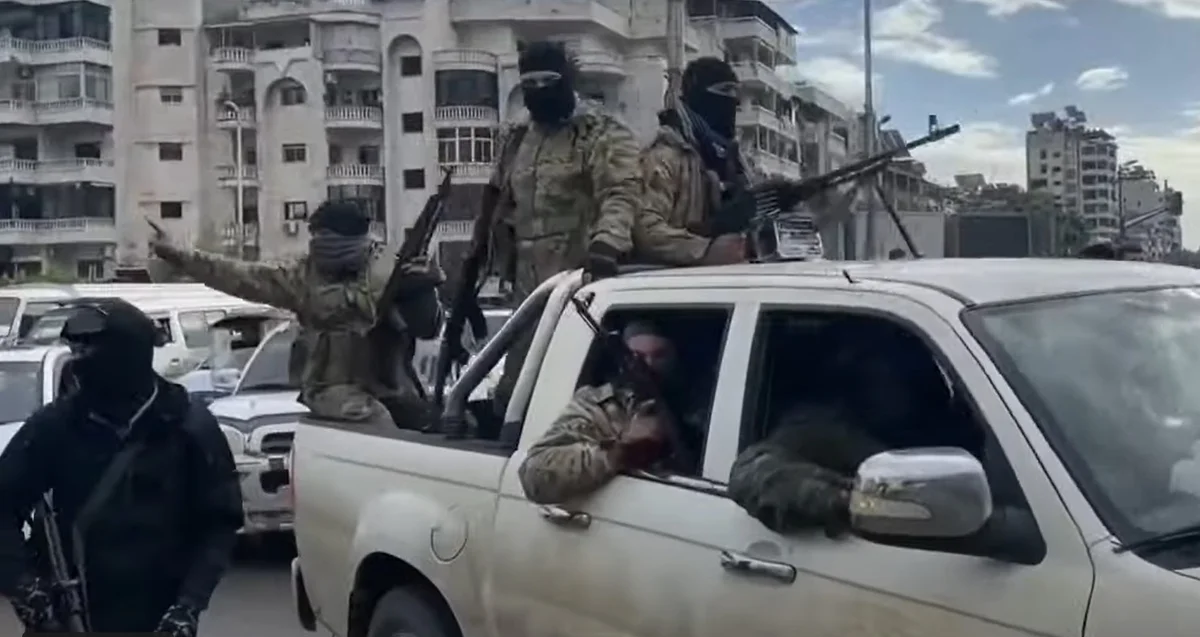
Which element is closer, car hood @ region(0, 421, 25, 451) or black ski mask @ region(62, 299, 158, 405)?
black ski mask @ region(62, 299, 158, 405)

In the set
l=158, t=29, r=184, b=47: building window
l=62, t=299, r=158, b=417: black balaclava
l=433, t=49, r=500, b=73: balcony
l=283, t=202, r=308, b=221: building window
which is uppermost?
l=158, t=29, r=184, b=47: building window

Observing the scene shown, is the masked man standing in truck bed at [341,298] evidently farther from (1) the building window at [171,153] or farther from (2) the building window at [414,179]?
(1) the building window at [171,153]

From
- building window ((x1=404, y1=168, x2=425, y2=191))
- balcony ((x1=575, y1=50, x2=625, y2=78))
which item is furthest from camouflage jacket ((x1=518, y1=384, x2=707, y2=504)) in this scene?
building window ((x1=404, y1=168, x2=425, y2=191))

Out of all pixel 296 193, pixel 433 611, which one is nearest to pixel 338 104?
pixel 296 193

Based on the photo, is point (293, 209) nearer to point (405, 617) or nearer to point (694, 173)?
point (694, 173)

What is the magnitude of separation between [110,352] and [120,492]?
0.39 meters

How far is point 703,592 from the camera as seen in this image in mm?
3461

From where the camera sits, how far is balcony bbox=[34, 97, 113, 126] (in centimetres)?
5984

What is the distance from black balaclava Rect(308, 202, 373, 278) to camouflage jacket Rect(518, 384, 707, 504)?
2707 millimetres

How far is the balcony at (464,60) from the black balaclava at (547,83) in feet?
164

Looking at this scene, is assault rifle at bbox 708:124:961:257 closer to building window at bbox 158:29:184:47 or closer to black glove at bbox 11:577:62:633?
black glove at bbox 11:577:62:633

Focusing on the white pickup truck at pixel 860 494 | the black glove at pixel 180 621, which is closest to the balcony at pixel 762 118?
the white pickup truck at pixel 860 494

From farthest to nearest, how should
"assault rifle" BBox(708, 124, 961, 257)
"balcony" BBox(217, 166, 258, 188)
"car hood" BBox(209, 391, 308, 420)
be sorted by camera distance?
"balcony" BBox(217, 166, 258, 188), "car hood" BBox(209, 391, 308, 420), "assault rifle" BBox(708, 124, 961, 257)

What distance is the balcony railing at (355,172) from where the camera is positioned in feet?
189
